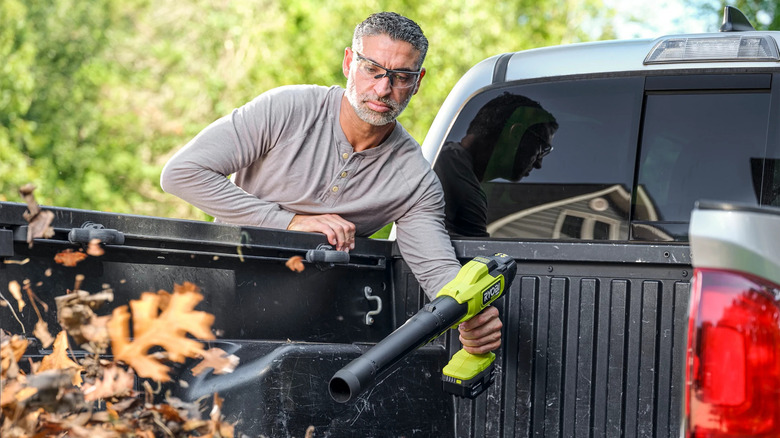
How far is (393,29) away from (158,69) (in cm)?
1872

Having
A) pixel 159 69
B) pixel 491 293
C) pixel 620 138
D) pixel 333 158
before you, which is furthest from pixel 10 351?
pixel 159 69

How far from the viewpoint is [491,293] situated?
3.03 m

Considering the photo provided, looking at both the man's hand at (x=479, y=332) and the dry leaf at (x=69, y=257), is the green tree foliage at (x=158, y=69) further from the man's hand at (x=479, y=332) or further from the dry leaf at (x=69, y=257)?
the dry leaf at (x=69, y=257)

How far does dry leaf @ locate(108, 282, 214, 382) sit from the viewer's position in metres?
2.46

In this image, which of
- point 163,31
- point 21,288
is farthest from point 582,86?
point 163,31

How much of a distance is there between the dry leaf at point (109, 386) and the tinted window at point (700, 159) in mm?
1748

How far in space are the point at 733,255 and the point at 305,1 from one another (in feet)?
57.2

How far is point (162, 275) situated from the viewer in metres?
2.69

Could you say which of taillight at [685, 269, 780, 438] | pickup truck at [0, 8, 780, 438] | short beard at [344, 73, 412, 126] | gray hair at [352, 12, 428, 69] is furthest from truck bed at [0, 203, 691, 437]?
taillight at [685, 269, 780, 438]

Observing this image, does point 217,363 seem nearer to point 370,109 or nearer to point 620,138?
point 370,109

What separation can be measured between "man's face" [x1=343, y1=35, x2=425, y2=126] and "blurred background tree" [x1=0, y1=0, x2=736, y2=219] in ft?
42.4

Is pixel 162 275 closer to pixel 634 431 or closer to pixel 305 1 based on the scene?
pixel 634 431

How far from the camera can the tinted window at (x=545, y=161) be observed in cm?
334

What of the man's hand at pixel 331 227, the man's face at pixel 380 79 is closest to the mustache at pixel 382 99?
the man's face at pixel 380 79
